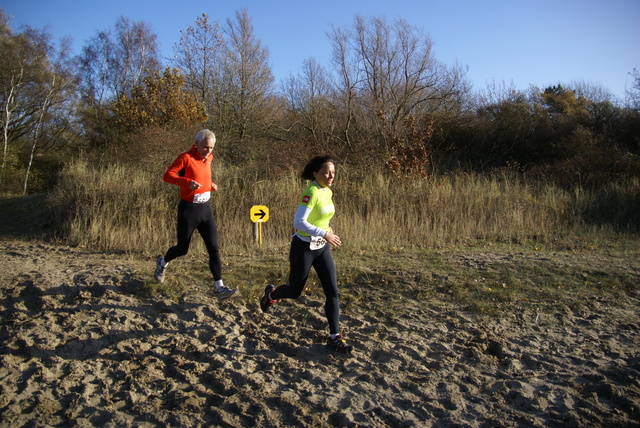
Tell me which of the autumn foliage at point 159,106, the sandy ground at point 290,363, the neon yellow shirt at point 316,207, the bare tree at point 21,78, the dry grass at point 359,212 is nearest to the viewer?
the sandy ground at point 290,363

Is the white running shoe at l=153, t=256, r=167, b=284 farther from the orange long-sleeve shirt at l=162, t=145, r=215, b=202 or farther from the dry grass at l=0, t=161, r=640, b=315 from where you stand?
the orange long-sleeve shirt at l=162, t=145, r=215, b=202

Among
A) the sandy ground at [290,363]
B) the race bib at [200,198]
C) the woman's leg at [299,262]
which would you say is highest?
the race bib at [200,198]

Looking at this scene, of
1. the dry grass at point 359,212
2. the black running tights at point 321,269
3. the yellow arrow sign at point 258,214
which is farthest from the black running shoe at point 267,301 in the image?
the yellow arrow sign at point 258,214

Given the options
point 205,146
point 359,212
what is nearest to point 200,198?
point 205,146

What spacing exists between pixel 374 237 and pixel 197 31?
16874 millimetres

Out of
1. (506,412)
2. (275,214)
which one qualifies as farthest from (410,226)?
(506,412)

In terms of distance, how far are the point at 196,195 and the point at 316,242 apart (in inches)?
67.4

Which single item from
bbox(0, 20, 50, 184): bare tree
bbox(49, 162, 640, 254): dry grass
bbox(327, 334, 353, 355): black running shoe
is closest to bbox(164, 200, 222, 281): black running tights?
bbox(327, 334, 353, 355): black running shoe

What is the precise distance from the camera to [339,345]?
165 inches

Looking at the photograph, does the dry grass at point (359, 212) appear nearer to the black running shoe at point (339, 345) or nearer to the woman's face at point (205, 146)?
the woman's face at point (205, 146)

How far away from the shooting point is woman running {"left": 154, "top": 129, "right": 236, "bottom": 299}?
5.09 meters

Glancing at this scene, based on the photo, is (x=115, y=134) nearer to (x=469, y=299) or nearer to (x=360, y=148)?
(x=360, y=148)

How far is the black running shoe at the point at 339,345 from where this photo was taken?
4.18 m

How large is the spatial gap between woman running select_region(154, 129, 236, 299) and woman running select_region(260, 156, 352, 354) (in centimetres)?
143
